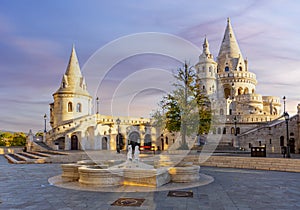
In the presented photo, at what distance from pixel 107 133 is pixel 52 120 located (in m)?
11.0

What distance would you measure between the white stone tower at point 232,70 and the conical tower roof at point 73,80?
35220mm

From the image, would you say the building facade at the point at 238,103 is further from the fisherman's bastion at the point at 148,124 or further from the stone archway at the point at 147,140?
the stone archway at the point at 147,140

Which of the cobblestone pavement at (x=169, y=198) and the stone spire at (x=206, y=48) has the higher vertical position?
the stone spire at (x=206, y=48)

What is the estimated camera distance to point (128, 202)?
8.62m

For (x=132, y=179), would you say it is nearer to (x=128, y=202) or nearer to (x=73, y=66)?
(x=128, y=202)

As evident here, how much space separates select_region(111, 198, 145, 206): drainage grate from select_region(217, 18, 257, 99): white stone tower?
195ft

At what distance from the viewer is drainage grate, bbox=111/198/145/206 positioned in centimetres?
837

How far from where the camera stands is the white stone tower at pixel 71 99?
145 ft

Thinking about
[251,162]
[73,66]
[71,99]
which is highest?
[73,66]

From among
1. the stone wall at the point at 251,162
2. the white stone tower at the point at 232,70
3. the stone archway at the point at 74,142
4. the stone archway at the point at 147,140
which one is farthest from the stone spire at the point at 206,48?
the stone wall at the point at 251,162

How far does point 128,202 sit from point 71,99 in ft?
125

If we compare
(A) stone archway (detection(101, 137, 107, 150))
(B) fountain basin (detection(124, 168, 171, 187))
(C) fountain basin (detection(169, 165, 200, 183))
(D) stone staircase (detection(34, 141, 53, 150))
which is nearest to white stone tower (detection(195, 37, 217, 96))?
(A) stone archway (detection(101, 137, 107, 150))

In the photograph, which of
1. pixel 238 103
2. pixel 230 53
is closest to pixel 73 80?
pixel 238 103

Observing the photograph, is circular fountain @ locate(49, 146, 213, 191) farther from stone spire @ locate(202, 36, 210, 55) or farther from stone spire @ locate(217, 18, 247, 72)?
stone spire @ locate(217, 18, 247, 72)
